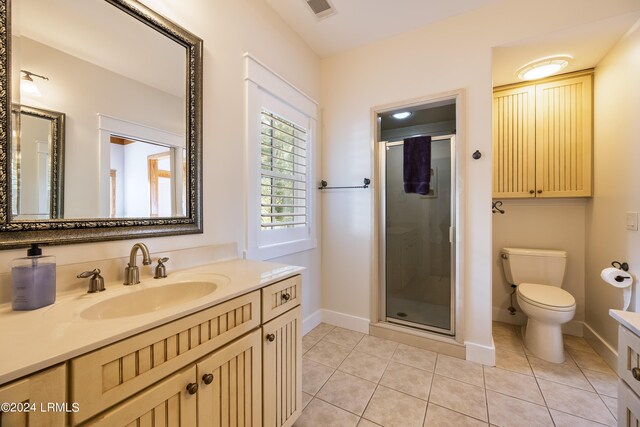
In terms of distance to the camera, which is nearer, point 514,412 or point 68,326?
point 68,326

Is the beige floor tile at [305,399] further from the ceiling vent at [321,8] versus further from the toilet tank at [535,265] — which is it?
the ceiling vent at [321,8]

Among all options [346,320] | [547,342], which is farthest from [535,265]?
[346,320]

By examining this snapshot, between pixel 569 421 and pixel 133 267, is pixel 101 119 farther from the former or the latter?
pixel 569 421

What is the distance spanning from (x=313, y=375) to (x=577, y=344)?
2.23 metres

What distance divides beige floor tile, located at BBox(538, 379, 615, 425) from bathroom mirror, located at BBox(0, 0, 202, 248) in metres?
2.31

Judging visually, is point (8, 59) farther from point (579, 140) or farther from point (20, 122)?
point (579, 140)

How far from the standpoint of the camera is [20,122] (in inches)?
35.5

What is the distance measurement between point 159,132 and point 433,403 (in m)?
2.15

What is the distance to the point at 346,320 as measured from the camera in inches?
96.9

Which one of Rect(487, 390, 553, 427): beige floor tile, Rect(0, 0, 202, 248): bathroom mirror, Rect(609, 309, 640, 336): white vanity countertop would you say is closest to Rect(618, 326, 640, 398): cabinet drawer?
Rect(609, 309, 640, 336): white vanity countertop

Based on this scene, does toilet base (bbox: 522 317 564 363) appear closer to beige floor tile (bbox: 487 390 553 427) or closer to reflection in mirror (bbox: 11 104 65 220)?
beige floor tile (bbox: 487 390 553 427)

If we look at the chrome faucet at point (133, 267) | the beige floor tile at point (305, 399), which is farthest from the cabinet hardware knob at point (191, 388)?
the beige floor tile at point (305, 399)

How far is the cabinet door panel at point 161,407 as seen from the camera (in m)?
0.65

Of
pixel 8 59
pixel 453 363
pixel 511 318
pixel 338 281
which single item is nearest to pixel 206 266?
pixel 8 59
